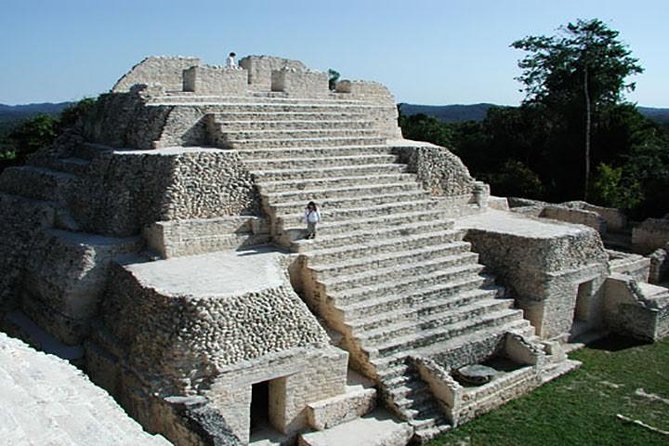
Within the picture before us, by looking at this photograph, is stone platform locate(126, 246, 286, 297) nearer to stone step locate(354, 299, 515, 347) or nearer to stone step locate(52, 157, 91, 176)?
stone step locate(354, 299, 515, 347)

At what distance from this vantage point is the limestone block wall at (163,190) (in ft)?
35.7

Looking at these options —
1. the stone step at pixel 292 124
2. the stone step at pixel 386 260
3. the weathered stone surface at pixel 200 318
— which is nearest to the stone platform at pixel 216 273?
the weathered stone surface at pixel 200 318

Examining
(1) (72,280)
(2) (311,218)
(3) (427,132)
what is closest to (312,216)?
(2) (311,218)

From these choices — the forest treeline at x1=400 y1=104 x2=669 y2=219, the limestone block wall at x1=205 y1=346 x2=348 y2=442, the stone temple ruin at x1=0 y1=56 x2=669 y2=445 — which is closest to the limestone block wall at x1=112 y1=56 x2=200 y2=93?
the stone temple ruin at x1=0 y1=56 x2=669 y2=445

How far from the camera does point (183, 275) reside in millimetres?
9602

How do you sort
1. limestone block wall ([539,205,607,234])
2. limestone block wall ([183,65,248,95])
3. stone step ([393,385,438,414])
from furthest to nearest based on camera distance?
limestone block wall ([539,205,607,234])
limestone block wall ([183,65,248,95])
stone step ([393,385,438,414])

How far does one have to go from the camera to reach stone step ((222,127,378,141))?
12.4 metres

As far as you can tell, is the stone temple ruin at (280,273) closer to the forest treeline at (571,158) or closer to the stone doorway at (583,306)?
the stone doorway at (583,306)

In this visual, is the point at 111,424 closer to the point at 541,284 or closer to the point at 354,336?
the point at 354,336

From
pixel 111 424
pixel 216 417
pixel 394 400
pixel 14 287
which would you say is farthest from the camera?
pixel 14 287

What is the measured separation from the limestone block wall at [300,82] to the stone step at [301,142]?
2.09m

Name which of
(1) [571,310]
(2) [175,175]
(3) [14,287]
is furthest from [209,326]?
(1) [571,310]

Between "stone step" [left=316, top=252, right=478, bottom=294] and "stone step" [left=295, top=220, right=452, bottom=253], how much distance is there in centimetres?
62

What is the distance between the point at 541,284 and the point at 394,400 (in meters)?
4.31
